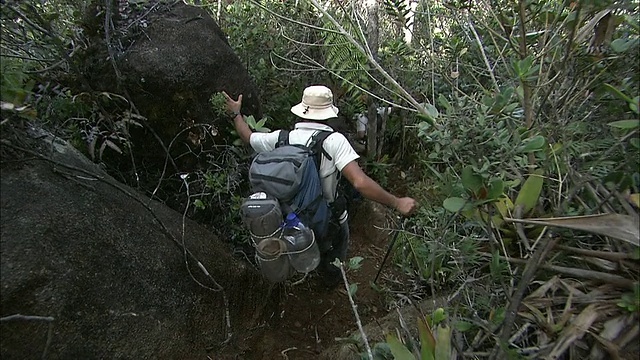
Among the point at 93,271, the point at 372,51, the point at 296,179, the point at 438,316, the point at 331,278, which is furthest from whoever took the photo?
the point at 372,51

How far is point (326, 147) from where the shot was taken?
3.08 metres

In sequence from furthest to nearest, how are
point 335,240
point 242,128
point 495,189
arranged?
point 335,240 < point 242,128 < point 495,189

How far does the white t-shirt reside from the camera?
3.07m

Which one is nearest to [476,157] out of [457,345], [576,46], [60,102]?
[576,46]

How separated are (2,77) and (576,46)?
8.06 feet

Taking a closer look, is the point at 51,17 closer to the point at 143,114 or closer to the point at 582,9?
the point at 143,114

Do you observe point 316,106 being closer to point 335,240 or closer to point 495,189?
point 335,240

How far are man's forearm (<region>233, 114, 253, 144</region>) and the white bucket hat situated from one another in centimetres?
44

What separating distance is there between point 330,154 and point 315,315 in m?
1.48

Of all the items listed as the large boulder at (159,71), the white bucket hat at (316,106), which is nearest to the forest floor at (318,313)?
the white bucket hat at (316,106)

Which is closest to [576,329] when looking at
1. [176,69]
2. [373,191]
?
[373,191]

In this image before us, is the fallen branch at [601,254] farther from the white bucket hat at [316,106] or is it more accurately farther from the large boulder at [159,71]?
the large boulder at [159,71]

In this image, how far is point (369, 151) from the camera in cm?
528

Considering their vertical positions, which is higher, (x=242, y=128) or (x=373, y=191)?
(x=242, y=128)
